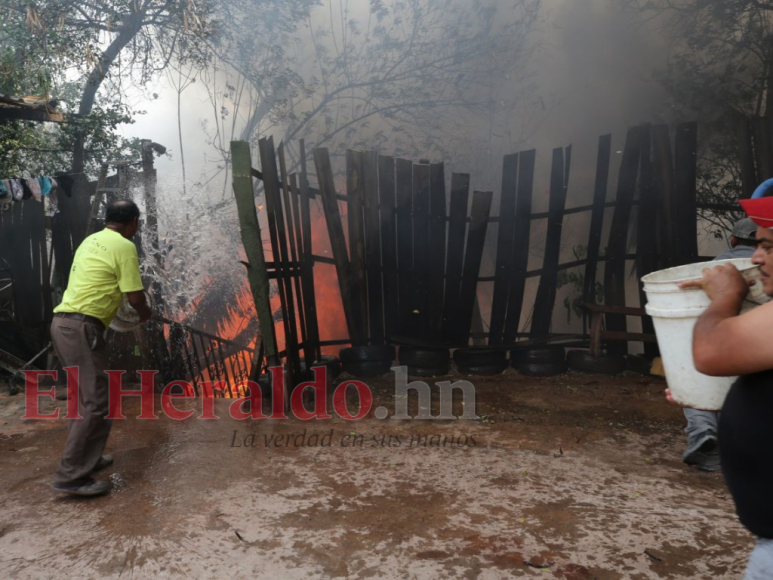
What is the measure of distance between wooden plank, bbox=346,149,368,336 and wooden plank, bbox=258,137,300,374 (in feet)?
2.92

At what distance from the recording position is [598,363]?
6395 mm

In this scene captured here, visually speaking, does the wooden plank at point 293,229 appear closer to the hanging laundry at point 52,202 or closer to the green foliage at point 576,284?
the hanging laundry at point 52,202

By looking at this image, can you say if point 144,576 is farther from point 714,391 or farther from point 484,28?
point 484,28

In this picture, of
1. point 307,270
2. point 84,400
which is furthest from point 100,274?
point 307,270

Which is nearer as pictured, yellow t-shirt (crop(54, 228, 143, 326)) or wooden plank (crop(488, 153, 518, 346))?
yellow t-shirt (crop(54, 228, 143, 326))

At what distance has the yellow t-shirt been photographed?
3578mm

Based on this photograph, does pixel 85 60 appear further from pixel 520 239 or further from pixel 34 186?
pixel 520 239

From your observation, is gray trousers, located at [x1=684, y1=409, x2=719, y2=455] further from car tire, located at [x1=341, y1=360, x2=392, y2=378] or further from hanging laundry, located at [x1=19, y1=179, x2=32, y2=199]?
hanging laundry, located at [x1=19, y1=179, x2=32, y2=199]

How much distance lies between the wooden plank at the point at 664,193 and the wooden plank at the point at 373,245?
2.93 meters

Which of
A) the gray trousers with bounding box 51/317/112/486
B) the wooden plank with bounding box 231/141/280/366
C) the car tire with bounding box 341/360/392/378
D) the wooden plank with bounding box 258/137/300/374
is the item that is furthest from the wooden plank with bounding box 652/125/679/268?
the gray trousers with bounding box 51/317/112/486

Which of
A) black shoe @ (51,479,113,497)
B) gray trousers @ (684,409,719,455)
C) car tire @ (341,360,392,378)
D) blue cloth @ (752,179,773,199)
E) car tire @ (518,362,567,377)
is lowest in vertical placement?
black shoe @ (51,479,113,497)

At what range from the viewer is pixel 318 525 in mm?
3035

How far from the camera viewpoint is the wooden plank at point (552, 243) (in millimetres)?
6297

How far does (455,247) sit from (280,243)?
205 centimetres
